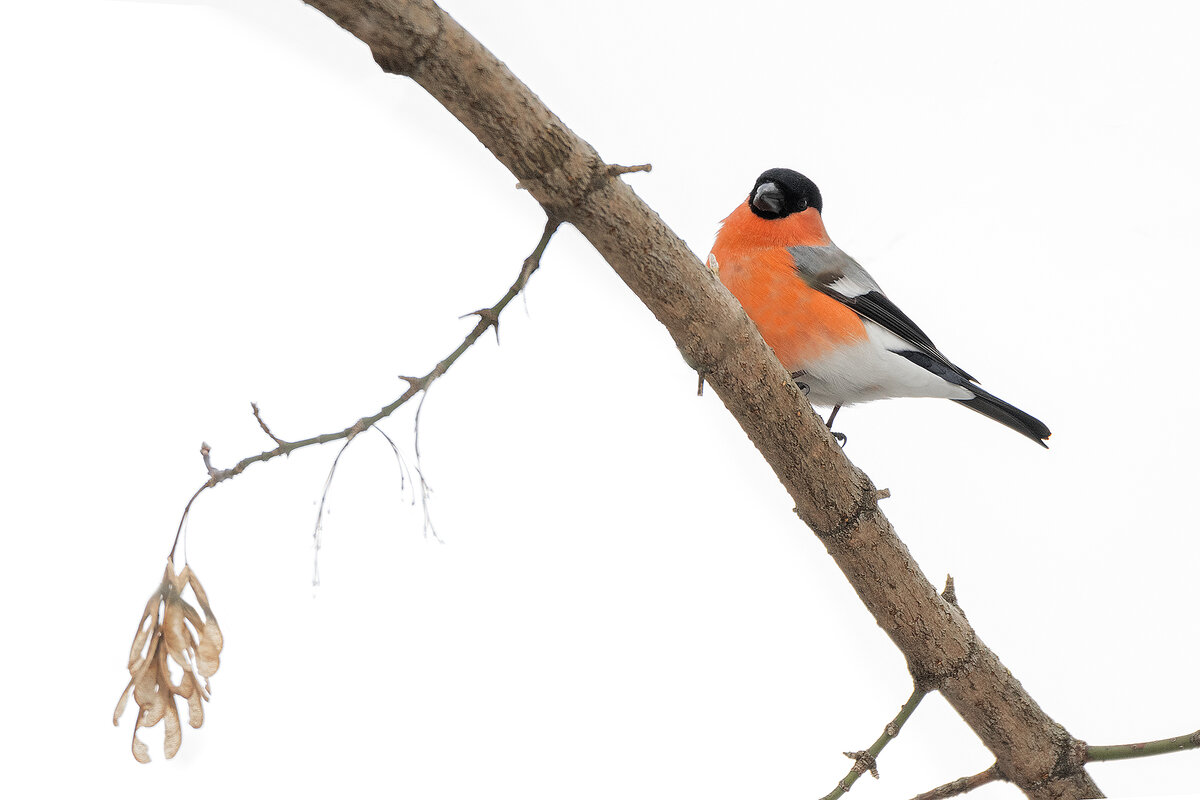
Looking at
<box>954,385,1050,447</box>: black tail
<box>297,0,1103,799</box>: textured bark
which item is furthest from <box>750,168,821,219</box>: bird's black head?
<box>297,0,1103,799</box>: textured bark

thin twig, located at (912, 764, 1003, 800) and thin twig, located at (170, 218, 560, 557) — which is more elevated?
thin twig, located at (170, 218, 560, 557)

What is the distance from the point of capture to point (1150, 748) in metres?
0.83

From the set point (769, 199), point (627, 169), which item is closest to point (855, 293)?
point (769, 199)

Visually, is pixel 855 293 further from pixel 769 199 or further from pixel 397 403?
pixel 397 403

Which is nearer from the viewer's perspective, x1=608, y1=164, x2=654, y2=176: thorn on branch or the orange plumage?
x1=608, y1=164, x2=654, y2=176: thorn on branch

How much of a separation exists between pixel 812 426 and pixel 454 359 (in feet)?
1.03

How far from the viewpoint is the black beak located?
4.00 feet

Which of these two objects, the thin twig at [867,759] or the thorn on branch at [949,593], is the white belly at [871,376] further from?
the thin twig at [867,759]

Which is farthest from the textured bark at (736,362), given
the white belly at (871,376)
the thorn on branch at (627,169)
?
the white belly at (871,376)

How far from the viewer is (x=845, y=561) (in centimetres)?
91

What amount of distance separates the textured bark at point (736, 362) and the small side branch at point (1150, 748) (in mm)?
45

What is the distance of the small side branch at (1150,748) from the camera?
82 cm

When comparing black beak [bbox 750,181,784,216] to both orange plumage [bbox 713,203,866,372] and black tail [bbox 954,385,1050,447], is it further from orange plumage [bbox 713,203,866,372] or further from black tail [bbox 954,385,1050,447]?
black tail [bbox 954,385,1050,447]

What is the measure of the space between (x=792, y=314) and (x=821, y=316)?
0.10 feet
